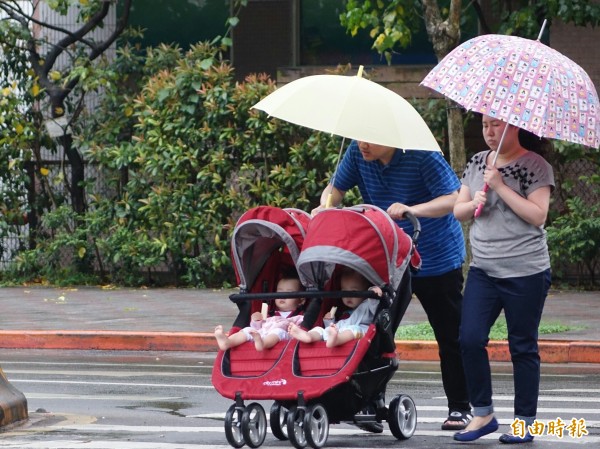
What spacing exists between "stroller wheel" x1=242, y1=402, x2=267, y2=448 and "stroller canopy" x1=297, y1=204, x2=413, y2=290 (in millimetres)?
692

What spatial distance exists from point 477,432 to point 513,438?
19cm

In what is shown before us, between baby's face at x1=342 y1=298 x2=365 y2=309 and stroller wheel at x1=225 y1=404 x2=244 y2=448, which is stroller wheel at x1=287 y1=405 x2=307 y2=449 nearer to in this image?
stroller wheel at x1=225 y1=404 x2=244 y2=448

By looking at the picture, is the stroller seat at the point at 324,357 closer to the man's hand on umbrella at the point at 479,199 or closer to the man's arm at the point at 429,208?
the man's arm at the point at 429,208

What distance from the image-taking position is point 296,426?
6.73m

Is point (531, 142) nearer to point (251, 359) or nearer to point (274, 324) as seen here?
point (274, 324)

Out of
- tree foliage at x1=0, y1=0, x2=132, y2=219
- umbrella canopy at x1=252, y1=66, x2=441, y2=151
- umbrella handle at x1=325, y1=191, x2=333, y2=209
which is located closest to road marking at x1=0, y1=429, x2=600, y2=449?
umbrella handle at x1=325, y1=191, x2=333, y2=209

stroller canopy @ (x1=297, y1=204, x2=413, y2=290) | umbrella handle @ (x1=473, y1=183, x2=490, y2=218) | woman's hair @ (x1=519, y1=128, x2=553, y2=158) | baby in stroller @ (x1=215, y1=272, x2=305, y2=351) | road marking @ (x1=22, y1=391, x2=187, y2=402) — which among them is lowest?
road marking @ (x1=22, y1=391, x2=187, y2=402)

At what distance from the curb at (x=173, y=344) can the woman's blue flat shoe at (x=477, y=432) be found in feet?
15.6

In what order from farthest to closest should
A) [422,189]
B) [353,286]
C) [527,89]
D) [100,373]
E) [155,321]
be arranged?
1. [155,321]
2. [100,373]
3. [422,189]
4. [353,286]
5. [527,89]

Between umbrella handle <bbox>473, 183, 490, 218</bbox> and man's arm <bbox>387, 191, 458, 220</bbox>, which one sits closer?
umbrella handle <bbox>473, 183, 490, 218</bbox>

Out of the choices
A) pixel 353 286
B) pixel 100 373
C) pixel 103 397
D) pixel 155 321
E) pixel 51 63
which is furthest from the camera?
pixel 51 63

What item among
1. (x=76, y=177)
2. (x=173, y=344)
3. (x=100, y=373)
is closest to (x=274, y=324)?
(x=100, y=373)

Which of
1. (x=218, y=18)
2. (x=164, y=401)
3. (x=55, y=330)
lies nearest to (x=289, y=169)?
(x=218, y=18)

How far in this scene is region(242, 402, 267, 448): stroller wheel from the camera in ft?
22.3
